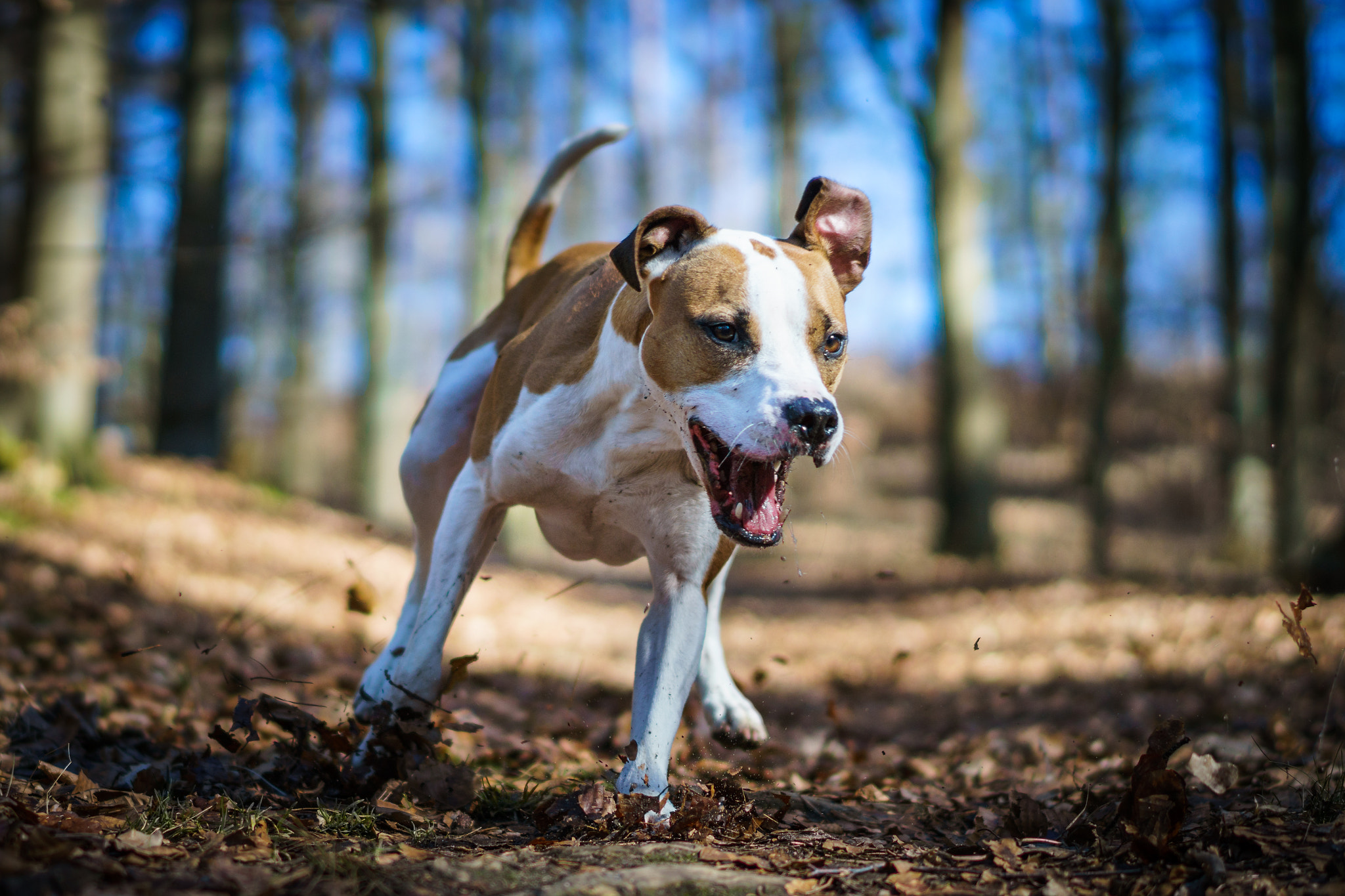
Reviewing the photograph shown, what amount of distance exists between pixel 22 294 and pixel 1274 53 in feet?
43.5

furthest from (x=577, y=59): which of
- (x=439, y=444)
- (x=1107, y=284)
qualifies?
(x=439, y=444)

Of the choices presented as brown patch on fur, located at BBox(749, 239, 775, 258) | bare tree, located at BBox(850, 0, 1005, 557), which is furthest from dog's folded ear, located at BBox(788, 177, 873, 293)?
bare tree, located at BBox(850, 0, 1005, 557)

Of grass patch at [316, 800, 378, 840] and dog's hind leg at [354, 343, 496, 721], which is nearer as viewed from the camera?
grass patch at [316, 800, 378, 840]

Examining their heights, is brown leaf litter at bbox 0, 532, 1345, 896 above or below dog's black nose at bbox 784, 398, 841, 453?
below

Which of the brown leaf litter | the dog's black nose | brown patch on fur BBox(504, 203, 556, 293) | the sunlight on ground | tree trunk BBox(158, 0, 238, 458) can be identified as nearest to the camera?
the brown leaf litter

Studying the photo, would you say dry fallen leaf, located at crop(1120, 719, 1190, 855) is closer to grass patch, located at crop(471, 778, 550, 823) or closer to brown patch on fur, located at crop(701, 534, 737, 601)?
brown patch on fur, located at crop(701, 534, 737, 601)

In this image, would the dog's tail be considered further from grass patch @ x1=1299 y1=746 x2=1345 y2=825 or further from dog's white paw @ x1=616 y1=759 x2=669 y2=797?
grass patch @ x1=1299 y1=746 x2=1345 y2=825

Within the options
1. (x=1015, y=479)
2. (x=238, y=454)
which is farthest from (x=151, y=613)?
(x=1015, y=479)

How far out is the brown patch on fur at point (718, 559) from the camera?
3.59 m

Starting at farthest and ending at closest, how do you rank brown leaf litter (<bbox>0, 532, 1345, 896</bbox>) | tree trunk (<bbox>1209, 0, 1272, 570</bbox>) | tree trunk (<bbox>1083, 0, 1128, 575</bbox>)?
tree trunk (<bbox>1209, 0, 1272, 570</bbox>)
tree trunk (<bbox>1083, 0, 1128, 575</bbox>)
brown leaf litter (<bbox>0, 532, 1345, 896</bbox>)

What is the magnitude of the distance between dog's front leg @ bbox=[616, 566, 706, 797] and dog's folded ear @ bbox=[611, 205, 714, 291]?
3.32 feet

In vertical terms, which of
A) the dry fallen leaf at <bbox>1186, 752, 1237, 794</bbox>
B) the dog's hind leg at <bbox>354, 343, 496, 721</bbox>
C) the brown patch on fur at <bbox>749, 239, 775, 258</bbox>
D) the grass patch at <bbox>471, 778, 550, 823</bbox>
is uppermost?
the brown patch on fur at <bbox>749, 239, 775, 258</bbox>

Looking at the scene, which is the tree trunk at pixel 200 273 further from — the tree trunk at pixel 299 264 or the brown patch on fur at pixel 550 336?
the brown patch on fur at pixel 550 336

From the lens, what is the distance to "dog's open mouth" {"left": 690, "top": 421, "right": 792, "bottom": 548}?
306 centimetres
